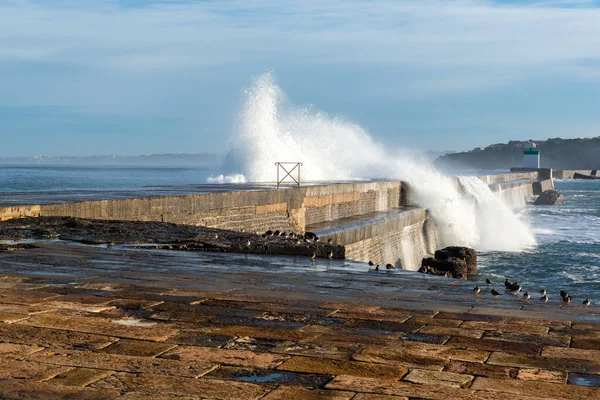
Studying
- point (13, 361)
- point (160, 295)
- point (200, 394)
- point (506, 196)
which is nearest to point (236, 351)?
point (200, 394)

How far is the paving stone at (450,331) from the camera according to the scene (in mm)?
3674

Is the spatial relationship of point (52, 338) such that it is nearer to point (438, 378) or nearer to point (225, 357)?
point (225, 357)

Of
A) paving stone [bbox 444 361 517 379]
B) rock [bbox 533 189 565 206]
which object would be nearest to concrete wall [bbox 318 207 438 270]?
paving stone [bbox 444 361 517 379]

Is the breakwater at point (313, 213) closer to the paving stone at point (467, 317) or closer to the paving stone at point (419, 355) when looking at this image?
the paving stone at point (467, 317)

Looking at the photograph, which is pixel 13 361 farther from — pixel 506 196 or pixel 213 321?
pixel 506 196

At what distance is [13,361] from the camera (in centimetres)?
290

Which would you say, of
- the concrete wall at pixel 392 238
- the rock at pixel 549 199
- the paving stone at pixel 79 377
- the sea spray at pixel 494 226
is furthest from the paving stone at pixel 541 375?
the rock at pixel 549 199

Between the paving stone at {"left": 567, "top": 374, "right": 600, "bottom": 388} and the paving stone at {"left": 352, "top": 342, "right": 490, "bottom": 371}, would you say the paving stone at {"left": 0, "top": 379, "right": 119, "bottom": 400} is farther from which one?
→ the paving stone at {"left": 567, "top": 374, "right": 600, "bottom": 388}

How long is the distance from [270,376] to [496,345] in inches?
45.5

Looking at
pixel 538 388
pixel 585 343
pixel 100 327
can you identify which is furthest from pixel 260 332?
pixel 585 343

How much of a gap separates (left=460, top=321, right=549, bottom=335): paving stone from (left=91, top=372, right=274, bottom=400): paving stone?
1551mm

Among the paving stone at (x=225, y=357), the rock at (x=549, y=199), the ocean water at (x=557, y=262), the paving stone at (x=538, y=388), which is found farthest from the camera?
the rock at (x=549, y=199)

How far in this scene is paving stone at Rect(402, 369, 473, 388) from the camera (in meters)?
2.78

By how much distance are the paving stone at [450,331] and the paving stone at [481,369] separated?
0.56 metres
